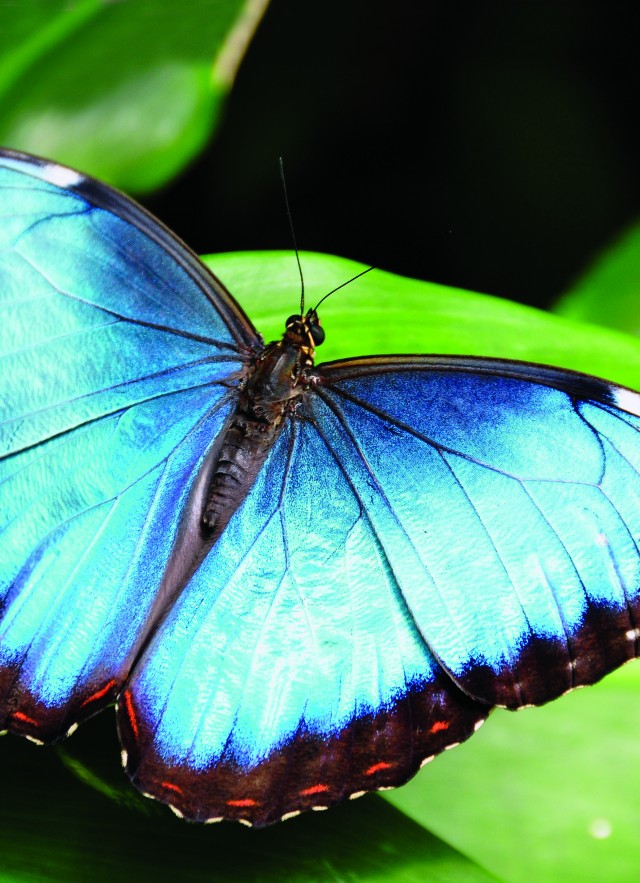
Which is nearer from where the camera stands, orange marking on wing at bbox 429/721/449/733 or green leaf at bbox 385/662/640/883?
orange marking on wing at bbox 429/721/449/733

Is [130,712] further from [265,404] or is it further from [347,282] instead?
[347,282]

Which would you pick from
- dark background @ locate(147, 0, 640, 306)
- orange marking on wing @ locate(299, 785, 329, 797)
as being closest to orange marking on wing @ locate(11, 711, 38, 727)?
orange marking on wing @ locate(299, 785, 329, 797)

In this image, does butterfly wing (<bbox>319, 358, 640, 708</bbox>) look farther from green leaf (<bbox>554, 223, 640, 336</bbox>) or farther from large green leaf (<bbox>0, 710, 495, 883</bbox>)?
green leaf (<bbox>554, 223, 640, 336</bbox>)

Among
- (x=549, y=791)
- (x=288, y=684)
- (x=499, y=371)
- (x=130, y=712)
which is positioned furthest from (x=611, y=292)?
(x=130, y=712)

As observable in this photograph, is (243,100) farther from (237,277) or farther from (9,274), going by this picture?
(9,274)

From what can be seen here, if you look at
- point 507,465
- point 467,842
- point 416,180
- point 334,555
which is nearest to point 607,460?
point 507,465

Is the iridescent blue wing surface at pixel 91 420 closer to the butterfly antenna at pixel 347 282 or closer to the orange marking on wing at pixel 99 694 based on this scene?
the orange marking on wing at pixel 99 694

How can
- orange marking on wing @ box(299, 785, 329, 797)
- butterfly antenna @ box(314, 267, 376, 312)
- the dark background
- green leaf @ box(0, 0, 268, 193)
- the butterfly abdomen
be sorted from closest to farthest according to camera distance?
orange marking on wing @ box(299, 785, 329, 797)
the butterfly abdomen
butterfly antenna @ box(314, 267, 376, 312)
green leaf @ box(0, 0, 268, 193)
the dark background
